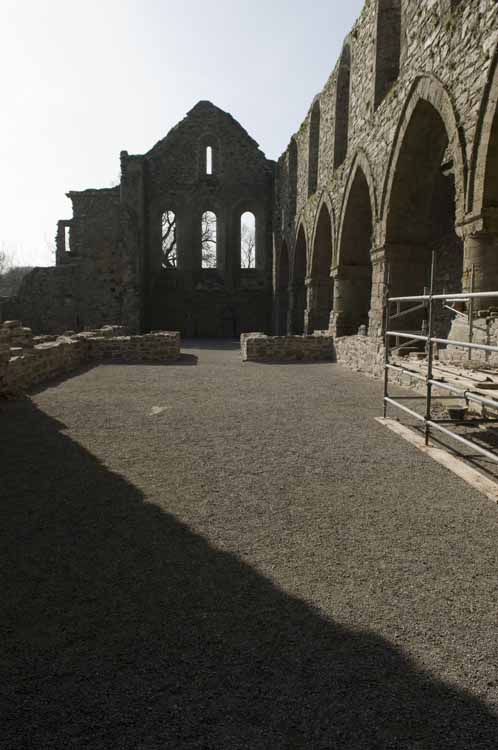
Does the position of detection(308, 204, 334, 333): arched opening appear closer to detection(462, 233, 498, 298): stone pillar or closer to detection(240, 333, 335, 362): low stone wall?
detection(240, 333, 335, 362): low stone wall

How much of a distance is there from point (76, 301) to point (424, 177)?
14.6 meters

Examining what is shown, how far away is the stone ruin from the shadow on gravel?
228 inches

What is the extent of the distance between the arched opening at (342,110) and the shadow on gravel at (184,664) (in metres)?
14.4

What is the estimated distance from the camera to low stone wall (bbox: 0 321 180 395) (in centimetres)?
806

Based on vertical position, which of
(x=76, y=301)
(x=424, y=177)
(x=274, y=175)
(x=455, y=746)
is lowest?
(x=455, y=746)

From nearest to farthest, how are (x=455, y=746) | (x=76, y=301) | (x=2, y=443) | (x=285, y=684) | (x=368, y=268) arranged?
1. (x=455, y=746)
2. (x=285, y=684)
3. (x=2, y=443)
4. (x=368, y=268)
5. (x=76, y=301)

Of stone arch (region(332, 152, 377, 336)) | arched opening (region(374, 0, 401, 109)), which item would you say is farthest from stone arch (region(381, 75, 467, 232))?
stone arch (region(332, 152, 377, 336))

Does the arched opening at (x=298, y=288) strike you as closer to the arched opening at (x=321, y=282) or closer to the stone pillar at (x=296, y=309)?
the stone pillar at (x=296, y=309)

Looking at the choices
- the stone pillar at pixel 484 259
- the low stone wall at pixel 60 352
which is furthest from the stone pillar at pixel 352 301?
the stone pillar at pixel 484 259

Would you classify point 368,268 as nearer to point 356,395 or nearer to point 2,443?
point 356,395

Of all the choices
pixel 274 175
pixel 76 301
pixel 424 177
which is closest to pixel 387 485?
pixel 424 177

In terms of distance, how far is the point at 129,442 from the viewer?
5.29 m

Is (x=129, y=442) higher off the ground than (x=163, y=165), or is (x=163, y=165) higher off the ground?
(x=163, y=165)

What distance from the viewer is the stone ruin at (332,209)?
796 cm
